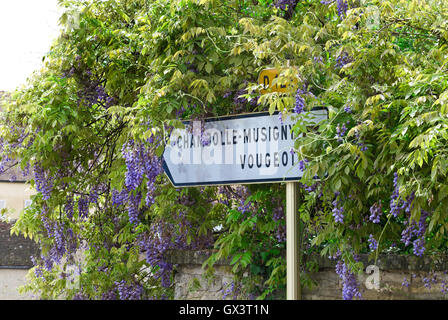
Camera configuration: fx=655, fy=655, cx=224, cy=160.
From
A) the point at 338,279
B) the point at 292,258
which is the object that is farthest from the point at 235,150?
the point at 338,279

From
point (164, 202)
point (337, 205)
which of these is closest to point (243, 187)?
point (164, 202)

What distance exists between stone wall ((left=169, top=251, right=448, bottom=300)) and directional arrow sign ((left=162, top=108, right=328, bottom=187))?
1261mm

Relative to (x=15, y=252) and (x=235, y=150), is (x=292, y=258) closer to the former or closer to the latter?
(x=235, y=150)

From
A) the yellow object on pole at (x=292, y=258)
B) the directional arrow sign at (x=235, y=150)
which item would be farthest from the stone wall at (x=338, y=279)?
the yellow object on pole at (x=292, y=258)

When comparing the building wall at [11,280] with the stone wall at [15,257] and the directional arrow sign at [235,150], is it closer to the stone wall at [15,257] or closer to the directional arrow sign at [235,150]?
the stone wall at [15,257]

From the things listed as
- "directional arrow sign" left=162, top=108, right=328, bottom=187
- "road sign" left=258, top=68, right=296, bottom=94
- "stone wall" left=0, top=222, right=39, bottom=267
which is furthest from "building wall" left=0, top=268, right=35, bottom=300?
"road sign" left=258, top=68, right=296, bottom=94

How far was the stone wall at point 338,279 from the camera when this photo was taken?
4.81 metres

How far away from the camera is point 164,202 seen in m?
5.94

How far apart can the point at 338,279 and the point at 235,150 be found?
1512 millimetres

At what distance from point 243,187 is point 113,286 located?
2.05m

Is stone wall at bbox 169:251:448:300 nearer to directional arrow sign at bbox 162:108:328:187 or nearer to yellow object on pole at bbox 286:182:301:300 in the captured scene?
directional arrow sign at bbox 162:108:328:187

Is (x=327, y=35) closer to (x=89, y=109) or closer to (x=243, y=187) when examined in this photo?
(x=243, y=187)

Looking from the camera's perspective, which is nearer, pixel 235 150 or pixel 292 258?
pixel 292 258

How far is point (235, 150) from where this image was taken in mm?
4512
